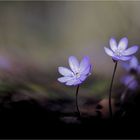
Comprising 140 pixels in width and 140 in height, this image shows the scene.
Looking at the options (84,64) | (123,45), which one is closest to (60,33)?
(123,45)

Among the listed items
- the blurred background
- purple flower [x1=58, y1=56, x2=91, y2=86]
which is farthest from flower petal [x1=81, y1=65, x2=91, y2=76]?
the blurred background

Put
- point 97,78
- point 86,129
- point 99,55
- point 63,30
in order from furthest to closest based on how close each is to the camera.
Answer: point 63,30 < point 99,55 < point 97,78 < point 86,129

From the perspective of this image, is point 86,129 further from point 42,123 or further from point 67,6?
point 67,6

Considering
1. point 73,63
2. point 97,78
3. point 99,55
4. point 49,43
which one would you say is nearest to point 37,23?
point 49,43

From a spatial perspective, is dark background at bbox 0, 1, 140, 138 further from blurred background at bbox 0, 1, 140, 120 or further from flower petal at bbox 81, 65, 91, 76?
flower petal at bbox 81, 65, 91, 76

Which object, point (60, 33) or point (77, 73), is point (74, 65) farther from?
point (60, 33)

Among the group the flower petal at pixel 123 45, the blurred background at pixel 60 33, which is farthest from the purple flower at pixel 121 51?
the blurred background at pixel 60 33
